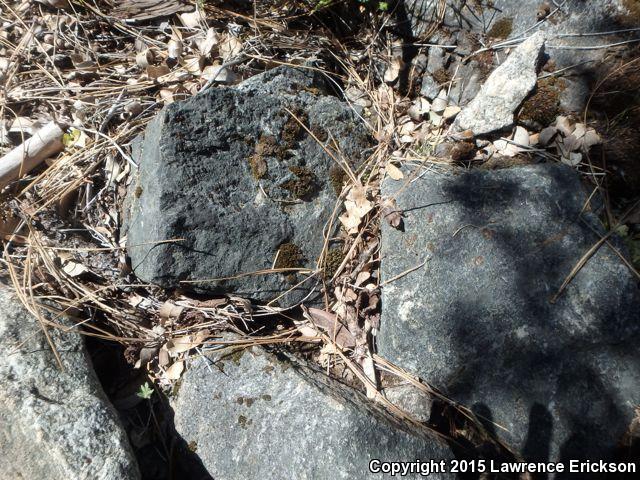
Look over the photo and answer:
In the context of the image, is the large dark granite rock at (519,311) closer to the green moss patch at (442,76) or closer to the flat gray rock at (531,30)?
the flat gray rock at (531,30)

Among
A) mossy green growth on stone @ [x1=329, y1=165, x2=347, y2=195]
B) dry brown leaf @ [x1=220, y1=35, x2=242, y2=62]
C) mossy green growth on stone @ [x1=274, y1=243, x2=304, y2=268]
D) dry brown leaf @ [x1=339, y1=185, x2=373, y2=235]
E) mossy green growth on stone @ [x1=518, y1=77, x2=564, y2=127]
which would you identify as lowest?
mossy green growth on stone @ [x1=274, y1=243, x2=304, y2=268]

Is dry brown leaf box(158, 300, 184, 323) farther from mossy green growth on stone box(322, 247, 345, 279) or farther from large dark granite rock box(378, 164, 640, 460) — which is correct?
large dark granite rock box(378, 164, 640, 460)

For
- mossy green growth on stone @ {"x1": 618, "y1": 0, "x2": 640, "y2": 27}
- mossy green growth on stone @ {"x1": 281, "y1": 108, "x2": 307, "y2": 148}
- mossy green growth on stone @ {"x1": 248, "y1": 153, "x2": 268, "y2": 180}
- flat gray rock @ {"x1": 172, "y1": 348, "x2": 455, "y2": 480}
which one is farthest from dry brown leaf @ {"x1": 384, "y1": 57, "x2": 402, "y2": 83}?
flat gray rock @ {"x1": 172, "y1": 348, "x2": 455, "y2": 480}

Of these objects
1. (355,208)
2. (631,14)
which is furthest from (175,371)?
(631,14)

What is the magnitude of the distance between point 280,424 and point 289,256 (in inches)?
32.6

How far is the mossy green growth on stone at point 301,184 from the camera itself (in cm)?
259

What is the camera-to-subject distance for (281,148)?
103 inches

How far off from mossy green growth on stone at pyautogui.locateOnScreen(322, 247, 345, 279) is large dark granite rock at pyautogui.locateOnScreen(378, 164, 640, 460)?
273mm

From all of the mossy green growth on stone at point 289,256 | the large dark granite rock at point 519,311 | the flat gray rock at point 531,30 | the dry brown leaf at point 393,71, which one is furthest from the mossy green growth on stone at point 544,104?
the mossy green growth on stone at point 289,256

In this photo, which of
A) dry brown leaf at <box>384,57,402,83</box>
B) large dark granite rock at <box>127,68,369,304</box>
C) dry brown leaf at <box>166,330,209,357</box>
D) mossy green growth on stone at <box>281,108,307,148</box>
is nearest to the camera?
large dark granite rock at <box>127,68,369,304</box>

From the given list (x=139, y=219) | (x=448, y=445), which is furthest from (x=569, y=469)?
(x=139, y=219)

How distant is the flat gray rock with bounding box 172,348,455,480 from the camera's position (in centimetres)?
206

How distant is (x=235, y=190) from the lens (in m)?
2.52

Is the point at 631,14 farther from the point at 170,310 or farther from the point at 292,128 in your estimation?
the point at 170,310
